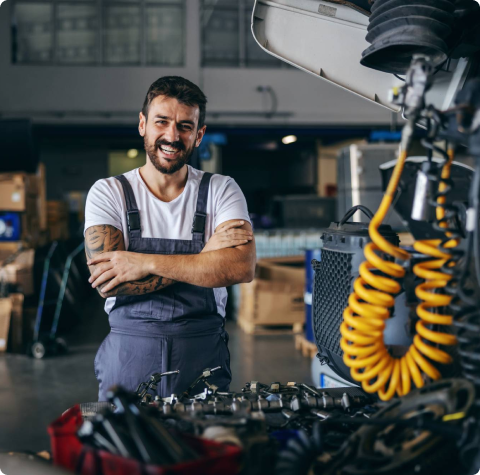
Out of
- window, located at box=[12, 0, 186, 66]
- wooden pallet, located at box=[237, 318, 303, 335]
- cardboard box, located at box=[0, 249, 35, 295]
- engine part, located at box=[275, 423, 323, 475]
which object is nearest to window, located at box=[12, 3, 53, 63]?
window, located at box=[12, 0, 186, 66]

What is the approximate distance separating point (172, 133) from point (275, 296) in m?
4.47

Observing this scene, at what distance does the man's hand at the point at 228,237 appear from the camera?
1752mm

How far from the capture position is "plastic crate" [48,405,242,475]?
2.24ft

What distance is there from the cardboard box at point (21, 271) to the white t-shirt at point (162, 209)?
4.03 meters

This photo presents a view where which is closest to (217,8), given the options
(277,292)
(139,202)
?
(277,292)

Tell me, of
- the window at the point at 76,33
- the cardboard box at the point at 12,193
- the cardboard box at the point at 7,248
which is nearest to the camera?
the cardboard box at the point at 12,193

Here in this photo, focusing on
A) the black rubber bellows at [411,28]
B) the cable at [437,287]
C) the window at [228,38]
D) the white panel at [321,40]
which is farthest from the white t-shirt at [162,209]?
the window at [228,38]

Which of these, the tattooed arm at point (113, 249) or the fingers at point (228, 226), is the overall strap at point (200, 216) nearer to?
the fingers at point (228, 226)

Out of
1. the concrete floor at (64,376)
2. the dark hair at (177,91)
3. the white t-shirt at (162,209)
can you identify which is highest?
the dark hair at (177,91)

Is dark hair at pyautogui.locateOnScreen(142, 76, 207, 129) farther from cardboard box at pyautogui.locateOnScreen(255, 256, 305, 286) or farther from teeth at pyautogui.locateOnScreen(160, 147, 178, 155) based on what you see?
cardboard box at pyautogui.locateOnScreen(255, 256, 305, 286)

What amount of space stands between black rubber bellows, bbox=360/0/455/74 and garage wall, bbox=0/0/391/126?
946cm

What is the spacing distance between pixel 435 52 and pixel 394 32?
0.10 meters

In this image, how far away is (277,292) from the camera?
608 cm

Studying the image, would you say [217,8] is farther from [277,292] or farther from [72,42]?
[277,292]
